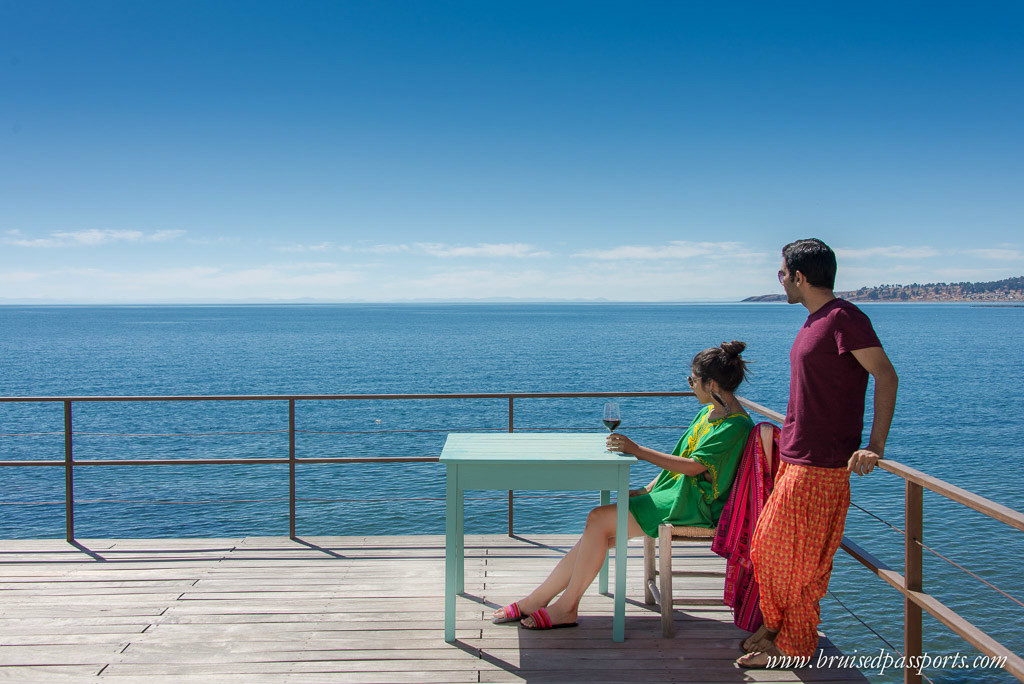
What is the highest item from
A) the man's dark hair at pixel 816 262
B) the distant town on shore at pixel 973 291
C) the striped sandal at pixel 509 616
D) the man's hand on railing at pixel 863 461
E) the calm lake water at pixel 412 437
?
the distant town on shore at pixel 973 291

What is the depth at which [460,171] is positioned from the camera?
44.2 metres

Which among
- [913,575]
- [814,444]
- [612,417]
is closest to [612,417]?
[612,417]

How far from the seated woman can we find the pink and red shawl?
73 mm

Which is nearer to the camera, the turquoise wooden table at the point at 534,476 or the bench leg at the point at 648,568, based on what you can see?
the turquoise wooden table at the point at 534,476

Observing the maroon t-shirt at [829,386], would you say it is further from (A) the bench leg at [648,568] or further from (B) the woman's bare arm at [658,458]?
(A) the bench leg at [648,568]

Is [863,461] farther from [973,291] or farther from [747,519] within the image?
[973,291]

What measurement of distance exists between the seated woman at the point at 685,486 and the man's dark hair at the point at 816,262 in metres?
0.46

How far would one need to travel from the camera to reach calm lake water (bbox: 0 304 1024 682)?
33.8 feet

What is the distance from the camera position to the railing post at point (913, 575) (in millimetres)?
2270

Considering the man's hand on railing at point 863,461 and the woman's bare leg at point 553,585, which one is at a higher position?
the man's hand on railing at point 863,461

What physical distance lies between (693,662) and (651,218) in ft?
202

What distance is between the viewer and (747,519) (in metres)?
2.78

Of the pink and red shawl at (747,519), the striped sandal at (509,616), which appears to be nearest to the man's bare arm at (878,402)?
the pink and red shawl at (747,519)

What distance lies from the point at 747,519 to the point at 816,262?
1038 millimetres
